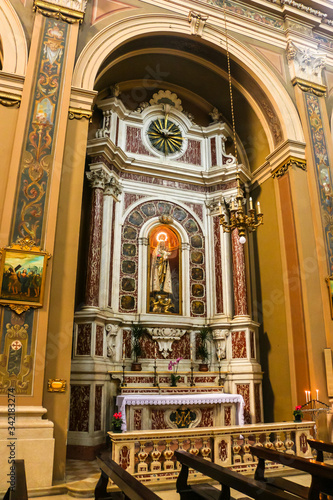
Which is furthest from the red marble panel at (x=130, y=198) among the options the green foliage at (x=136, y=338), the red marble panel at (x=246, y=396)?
the red marble panel at (x=246, y=396)

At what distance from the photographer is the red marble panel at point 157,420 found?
7.14 meters

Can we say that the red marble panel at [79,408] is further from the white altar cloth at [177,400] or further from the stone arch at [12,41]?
the stone arch at [12,41]

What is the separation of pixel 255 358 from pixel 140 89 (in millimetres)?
7232

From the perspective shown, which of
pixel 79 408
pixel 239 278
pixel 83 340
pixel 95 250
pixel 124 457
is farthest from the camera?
pixel 239 278

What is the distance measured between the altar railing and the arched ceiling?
6213 mm

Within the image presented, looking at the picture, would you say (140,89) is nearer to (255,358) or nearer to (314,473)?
(255,358)

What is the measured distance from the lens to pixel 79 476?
18.3 feet

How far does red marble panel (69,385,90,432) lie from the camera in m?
→ 7.03

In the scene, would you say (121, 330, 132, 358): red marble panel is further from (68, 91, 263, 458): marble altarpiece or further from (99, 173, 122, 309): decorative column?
(99, 173, 122, 309): decorative column

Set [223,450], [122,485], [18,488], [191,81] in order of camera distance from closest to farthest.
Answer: [18,488] → [122,485] → [223,450] → [191,81]

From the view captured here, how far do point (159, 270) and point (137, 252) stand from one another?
25.9 inches

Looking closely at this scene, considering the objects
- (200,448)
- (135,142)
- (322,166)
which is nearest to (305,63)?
(322,166)

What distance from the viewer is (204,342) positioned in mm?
9031

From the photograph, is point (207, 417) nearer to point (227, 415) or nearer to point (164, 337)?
point (227, 415)
